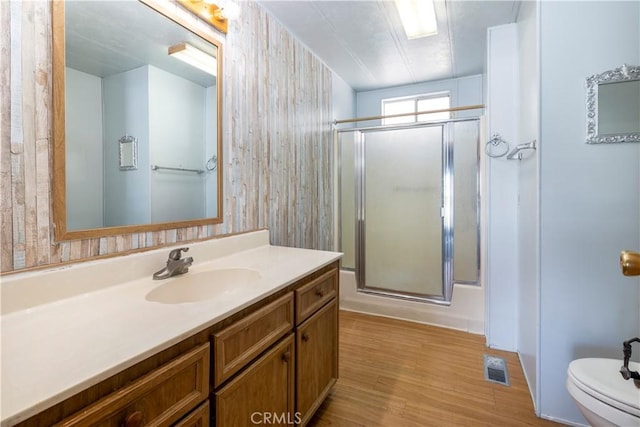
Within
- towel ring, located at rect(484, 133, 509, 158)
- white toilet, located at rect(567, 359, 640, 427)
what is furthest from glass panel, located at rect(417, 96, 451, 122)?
white toilet, located at rect(567, 359, 640, 427)

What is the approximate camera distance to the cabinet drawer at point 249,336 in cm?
87

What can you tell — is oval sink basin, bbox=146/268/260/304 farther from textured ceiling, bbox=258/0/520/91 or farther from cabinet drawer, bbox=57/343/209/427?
textured ceiling, bbox=258/0/520/91

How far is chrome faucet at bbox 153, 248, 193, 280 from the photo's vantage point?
120cm

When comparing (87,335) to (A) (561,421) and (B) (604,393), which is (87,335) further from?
(A) (561,421)

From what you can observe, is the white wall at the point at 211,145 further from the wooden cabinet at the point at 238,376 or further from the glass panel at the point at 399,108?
the glass panel at the point at 399,108

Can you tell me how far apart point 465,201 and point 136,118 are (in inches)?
96.8

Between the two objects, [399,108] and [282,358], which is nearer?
[282,358]

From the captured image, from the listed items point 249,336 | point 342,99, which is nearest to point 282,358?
point 249,336

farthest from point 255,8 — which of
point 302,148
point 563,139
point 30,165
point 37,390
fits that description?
point 37,390

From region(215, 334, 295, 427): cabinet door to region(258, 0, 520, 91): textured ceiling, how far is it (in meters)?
2.06

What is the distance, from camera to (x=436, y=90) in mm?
3328

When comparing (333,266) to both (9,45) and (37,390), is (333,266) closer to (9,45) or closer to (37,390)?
(37,390)

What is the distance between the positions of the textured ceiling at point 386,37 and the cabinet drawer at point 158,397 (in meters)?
2.10

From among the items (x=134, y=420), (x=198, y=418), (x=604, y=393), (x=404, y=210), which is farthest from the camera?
(x=404, y=210)
